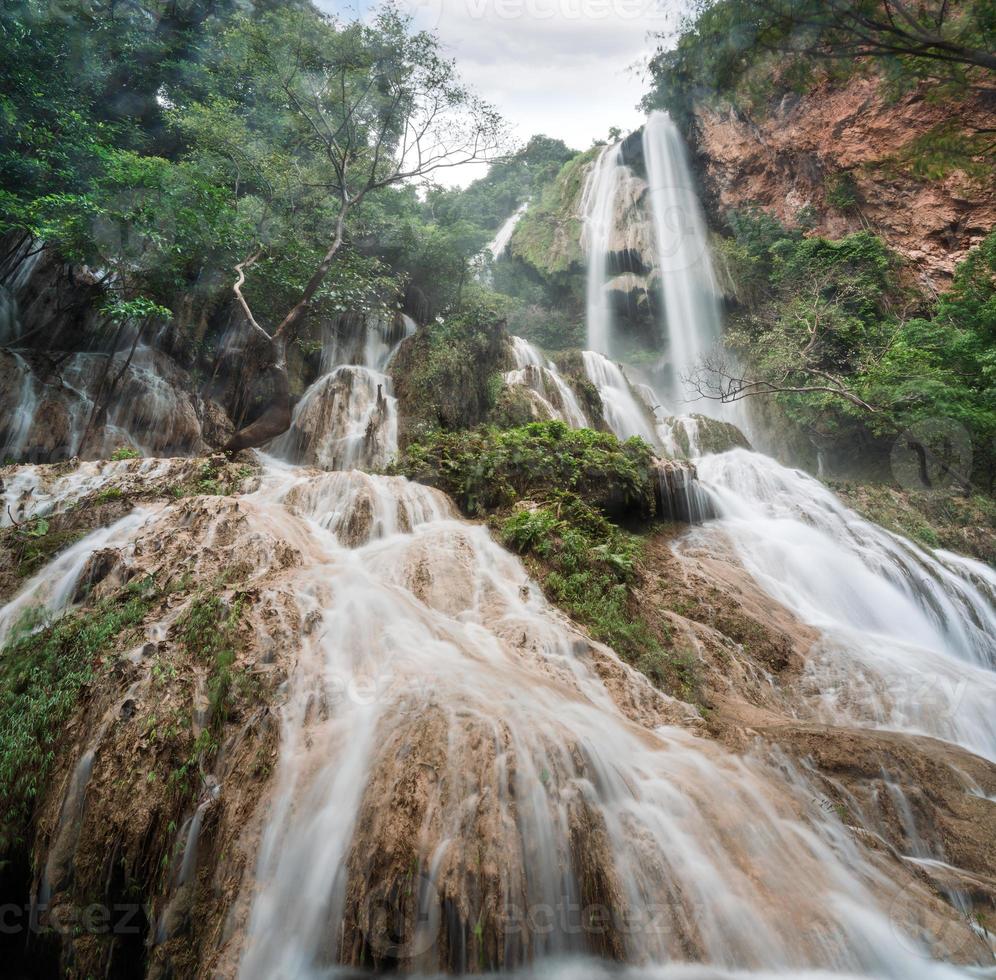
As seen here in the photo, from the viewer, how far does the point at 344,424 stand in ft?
39.2

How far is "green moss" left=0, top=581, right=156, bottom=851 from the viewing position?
9.49 ft

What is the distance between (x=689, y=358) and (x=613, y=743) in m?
21.5

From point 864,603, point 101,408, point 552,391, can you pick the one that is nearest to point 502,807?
point 864,603

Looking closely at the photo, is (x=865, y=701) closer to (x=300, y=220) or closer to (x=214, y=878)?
(x=214, y=878)

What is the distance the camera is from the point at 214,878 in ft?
8.39

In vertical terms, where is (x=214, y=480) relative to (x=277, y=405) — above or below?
below

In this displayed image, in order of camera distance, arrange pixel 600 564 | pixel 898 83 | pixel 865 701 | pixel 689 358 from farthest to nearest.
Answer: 1. pixel 689 358
2. pixel 600 564
3. pixel 865 701
4. pixel 898 83

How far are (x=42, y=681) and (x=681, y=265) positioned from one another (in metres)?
25.7

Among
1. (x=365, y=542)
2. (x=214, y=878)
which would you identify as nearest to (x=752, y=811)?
(x=214, y=878)

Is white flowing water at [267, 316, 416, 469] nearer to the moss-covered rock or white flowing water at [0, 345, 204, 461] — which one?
white flowing water at [0, 345, 204, 461]

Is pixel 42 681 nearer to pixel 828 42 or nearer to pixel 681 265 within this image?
pixel 828 42

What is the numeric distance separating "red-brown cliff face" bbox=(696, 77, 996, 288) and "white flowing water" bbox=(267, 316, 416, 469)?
16.5 meters

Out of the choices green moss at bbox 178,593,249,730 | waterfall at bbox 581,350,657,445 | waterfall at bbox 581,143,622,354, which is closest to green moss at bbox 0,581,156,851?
green moss at bbox 178,593,249,730

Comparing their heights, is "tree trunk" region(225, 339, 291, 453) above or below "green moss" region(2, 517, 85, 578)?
above
